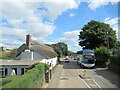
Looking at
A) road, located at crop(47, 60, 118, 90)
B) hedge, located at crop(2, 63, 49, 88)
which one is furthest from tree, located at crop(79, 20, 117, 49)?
hedge, located at crop(2, 63, 49, 88)

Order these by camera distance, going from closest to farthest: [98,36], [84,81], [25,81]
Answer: [25,81], [84,81], [98,36]

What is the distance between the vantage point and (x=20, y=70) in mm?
18516

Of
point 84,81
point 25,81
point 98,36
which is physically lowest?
point 84,81

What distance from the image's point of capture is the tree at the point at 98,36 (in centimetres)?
3114

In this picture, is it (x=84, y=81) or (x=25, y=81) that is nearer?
(x=25, y=81)

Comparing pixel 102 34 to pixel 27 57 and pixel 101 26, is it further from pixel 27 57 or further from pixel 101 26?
pixel 27 57

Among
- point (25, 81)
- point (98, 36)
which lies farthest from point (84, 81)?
point (98, 36)

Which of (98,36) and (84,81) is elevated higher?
(98,36)

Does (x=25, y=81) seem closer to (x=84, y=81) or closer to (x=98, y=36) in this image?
(x=84, y=81)

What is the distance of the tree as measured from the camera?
102ft

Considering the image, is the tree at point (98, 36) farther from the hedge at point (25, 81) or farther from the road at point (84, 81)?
the hedge at point (25, 81)

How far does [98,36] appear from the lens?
1225 inches

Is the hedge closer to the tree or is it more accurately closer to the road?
the road

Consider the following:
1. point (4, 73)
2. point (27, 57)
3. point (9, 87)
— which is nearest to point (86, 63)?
point (27, 57)
